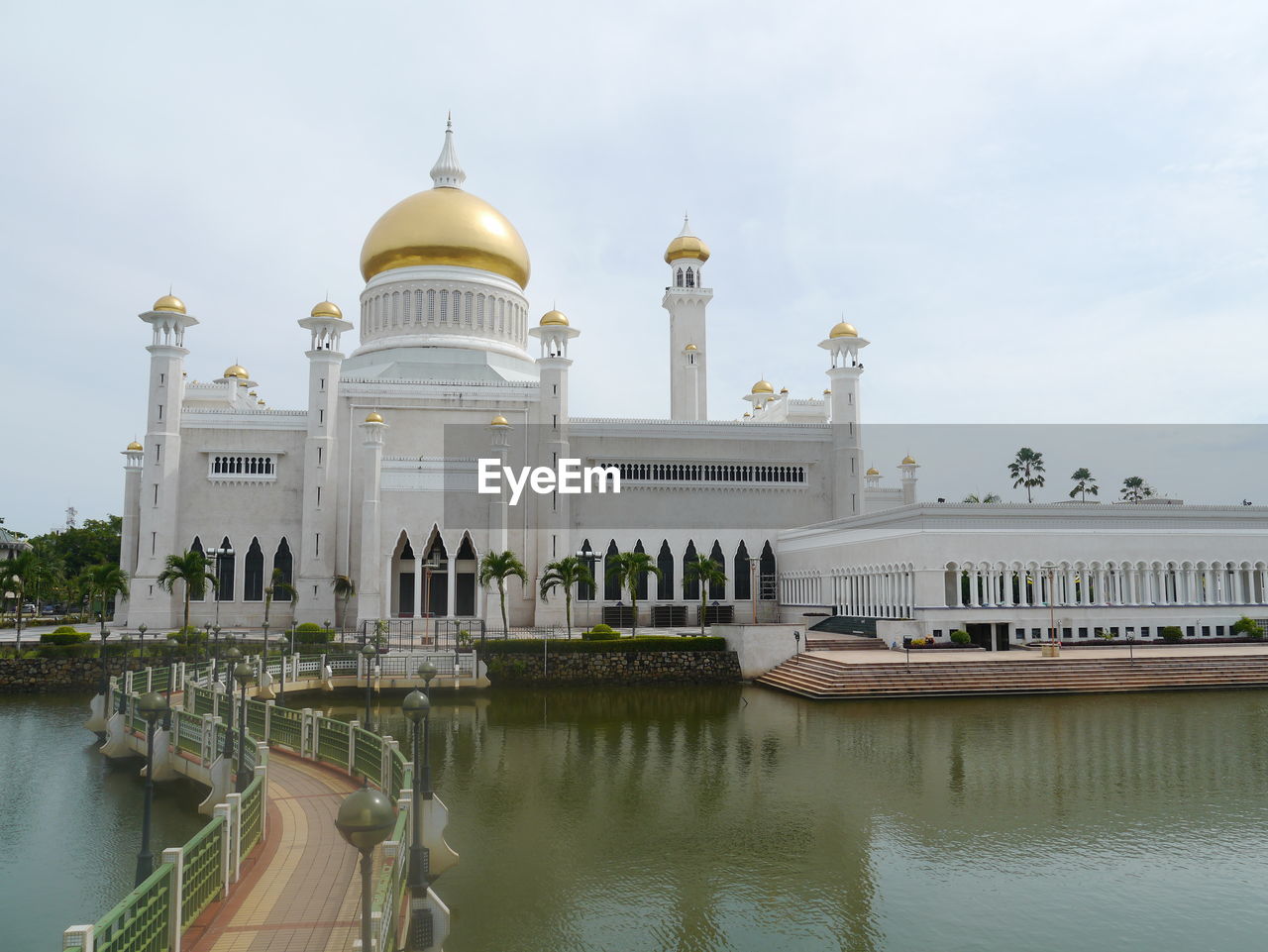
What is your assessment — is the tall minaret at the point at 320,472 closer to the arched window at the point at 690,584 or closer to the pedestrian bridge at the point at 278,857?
the arched window at the point at 690,584

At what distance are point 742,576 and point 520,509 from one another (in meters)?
10.2

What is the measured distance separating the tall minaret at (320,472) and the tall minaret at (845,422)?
21.3m

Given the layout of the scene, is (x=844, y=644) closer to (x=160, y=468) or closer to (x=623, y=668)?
(x=623, y=668)

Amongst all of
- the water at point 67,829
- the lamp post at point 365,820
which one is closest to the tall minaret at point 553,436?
the water at point 67,829

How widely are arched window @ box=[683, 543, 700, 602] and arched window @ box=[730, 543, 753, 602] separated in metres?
1.80

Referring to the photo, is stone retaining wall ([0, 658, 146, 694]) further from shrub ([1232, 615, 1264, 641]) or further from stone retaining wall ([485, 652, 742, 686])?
shrub ([1232, 615, 1264, 641])

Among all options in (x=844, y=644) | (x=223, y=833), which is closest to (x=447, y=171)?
(x=844, y=644)

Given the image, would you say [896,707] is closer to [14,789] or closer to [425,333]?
[14,789]

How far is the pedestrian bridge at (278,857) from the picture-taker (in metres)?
7.61

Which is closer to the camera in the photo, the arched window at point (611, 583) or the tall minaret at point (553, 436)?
the tall minaret at point (553, 436)

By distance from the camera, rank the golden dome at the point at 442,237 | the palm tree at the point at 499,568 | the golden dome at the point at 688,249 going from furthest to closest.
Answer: the golden dome at the point at 688,249
the golden dome at the point at 442,237
the palm tree at the point at 499,568

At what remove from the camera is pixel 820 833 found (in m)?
13.3

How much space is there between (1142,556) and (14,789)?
107ft

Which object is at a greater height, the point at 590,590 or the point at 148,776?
the point at 590,590
